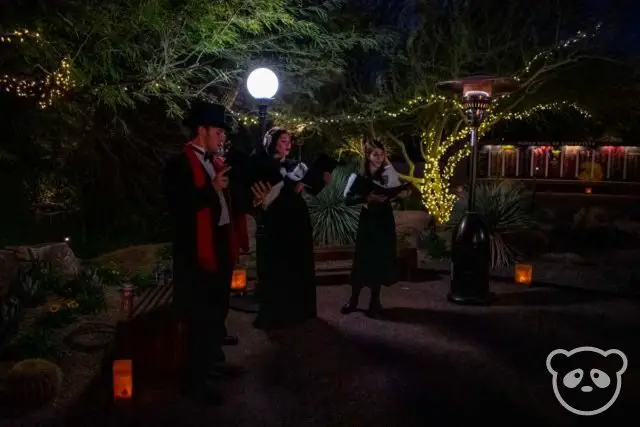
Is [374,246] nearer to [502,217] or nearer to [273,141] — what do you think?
[273,141]

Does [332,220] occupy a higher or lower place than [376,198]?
lower

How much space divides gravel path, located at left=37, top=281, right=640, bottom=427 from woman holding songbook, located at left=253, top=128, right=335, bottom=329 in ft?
1.36

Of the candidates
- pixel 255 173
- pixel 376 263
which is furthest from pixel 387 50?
pixel 255 173

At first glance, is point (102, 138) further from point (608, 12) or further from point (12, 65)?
point (608, 12)

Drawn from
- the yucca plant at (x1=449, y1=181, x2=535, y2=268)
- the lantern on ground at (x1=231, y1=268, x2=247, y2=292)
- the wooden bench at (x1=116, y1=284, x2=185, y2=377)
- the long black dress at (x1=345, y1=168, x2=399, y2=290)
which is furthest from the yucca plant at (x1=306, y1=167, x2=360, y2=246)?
the wooden bench at (x1=116, y1=284, x2=185, y2=377)

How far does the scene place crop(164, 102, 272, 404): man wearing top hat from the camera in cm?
443

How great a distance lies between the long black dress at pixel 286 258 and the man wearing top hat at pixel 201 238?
119 centimetres

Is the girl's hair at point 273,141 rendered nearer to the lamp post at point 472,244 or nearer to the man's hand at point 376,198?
the man's hand at point 376,198

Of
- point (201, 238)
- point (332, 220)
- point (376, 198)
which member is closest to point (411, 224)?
point (332, 220)

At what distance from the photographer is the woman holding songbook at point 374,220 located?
7008mm

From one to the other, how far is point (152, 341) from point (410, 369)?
7.11ft

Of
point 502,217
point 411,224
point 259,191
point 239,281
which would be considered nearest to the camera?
point 259,191

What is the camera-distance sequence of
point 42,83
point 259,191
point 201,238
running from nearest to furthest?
1. point 201,238
2. point 259,191
3. point 42,83

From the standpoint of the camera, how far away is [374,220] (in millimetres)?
7145
